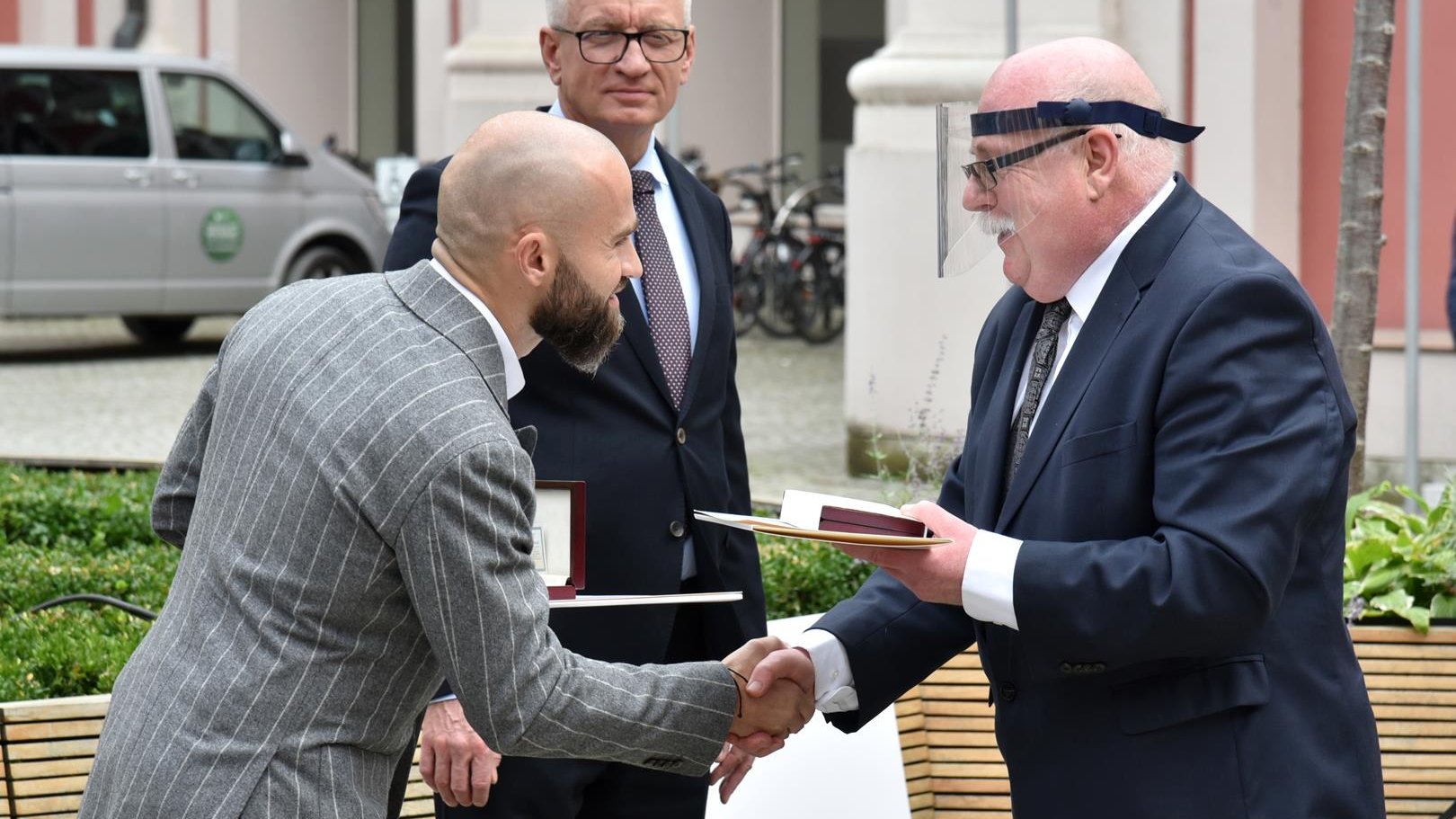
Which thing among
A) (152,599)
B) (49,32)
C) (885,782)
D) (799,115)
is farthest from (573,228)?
(49,32)

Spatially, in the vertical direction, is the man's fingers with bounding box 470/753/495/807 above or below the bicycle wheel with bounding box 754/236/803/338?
above

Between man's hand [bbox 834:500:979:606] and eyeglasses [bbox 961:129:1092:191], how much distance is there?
1.52ft

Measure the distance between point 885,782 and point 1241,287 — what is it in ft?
6.07

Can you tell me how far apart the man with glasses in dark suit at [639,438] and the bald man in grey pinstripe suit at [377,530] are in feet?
2.26

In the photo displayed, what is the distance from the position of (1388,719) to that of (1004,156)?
213cm

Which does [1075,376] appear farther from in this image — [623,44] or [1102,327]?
[623,44]

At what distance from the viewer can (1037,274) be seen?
2.88m

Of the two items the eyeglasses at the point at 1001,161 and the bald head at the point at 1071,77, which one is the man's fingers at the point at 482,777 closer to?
the eyeglasses at the point at 1001,161

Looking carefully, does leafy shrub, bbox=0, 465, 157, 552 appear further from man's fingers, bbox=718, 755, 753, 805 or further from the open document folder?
the open document folder

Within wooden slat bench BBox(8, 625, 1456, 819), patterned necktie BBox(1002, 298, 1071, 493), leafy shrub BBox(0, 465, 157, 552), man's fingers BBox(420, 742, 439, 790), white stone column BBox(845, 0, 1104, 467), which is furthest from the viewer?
white stone column BBox(845, 0, 1104, 467)

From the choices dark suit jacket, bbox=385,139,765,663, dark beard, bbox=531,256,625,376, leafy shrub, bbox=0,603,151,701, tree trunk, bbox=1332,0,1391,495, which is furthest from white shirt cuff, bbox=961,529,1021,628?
tree trunk, bbox=1332,0,1391,495

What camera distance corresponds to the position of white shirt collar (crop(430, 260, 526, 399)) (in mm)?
2541

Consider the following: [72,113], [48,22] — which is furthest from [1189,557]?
[48,22]

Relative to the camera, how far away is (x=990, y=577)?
8.89 ft
